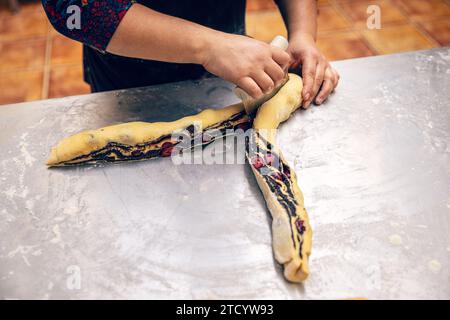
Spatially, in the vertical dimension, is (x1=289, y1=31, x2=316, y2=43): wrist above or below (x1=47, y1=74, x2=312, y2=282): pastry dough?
above

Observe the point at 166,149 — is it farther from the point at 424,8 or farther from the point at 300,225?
the point at 424,8

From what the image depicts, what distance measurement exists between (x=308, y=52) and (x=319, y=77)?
2.3 inches

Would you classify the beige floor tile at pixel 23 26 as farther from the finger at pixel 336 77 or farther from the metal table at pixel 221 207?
the finger at pixel 336 77

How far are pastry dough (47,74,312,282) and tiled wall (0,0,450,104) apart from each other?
1085mm

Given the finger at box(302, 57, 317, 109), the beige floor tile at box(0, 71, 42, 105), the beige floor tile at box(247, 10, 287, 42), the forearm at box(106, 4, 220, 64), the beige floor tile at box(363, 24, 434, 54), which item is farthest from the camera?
the beige floor tile at box(247, 10, 287, 42)

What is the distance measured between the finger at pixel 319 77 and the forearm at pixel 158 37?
0.22 meters

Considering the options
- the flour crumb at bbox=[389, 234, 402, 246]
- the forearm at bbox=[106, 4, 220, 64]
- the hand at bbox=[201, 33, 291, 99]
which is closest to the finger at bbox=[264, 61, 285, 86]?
the hand at bbox=[201, 33, 291, 99]

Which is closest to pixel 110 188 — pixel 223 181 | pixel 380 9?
pixel 223 181

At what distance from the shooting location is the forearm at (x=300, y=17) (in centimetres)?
89

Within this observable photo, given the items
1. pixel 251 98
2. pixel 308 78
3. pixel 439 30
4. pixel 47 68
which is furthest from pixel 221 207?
pixel 439 30

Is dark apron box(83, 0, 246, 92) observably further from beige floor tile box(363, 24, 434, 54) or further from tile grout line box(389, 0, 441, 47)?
tile grout line box(389, 0, 441, 47)

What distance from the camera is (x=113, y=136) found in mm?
710

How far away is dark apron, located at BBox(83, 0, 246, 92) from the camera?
2.79 ft

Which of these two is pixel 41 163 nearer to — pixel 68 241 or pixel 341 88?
pixel 68 241
